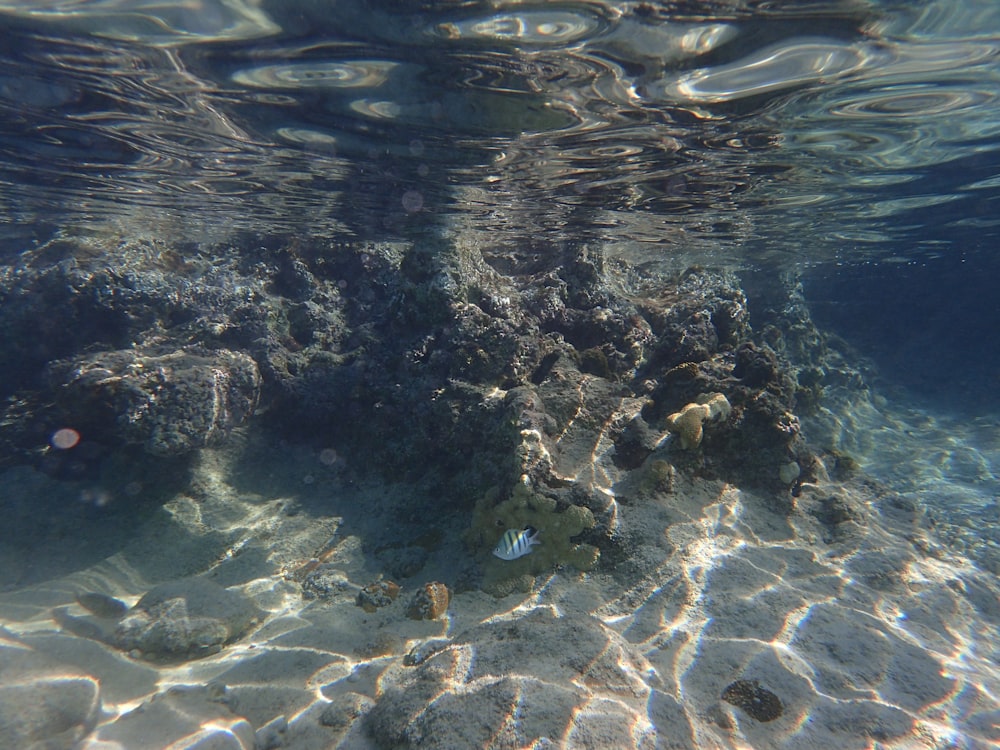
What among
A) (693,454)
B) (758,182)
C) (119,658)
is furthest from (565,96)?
(119,658)

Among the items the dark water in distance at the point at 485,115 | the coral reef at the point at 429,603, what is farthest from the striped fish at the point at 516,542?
the dark water in distance at the point at 485,115

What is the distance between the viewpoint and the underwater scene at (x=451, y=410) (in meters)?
4.36

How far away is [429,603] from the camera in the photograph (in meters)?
5.61

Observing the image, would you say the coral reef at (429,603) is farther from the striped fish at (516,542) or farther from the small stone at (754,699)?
the small stone at (754,699)

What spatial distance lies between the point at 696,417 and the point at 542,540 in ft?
8.54

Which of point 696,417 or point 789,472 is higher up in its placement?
point 696,417

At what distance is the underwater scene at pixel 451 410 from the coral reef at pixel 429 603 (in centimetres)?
4

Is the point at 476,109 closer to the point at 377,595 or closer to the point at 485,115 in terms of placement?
the point at 485,115

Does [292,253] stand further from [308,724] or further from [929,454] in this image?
[929,454]

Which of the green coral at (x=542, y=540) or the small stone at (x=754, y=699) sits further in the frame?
the green coral at (x=542, y=540)

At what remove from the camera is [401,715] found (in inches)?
147

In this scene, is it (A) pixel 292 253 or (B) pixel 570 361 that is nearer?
(B) pixel 570 361

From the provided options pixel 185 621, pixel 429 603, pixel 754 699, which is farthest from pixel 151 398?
pixel 754 699

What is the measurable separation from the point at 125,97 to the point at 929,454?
20659 millimetres
